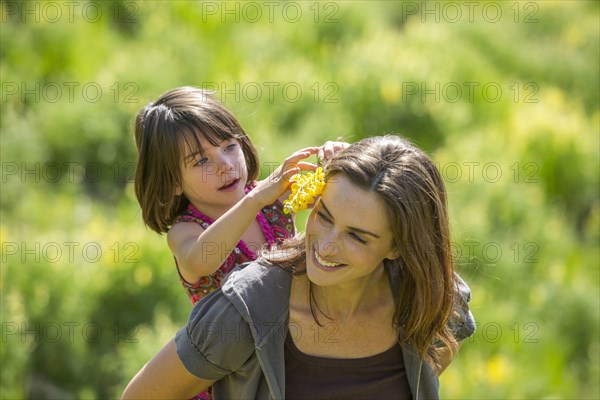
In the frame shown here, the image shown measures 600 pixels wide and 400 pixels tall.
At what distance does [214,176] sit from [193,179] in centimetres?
7

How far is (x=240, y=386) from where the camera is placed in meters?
2.30

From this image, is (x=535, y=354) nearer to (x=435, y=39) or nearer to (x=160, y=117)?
Result: (x=160, y=117)

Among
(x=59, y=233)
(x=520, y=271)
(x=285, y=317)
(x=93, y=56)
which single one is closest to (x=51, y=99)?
(x=93, y=56)

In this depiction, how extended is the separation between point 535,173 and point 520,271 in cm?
130

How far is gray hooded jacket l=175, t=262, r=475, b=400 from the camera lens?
7.30 ft

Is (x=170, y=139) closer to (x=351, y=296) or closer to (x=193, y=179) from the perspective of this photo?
(x=193, y=179)

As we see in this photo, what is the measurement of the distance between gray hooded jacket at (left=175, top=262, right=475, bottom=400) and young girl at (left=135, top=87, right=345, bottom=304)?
37 cm

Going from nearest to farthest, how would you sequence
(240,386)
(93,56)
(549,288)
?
1. (240,386)
2. (549,288)
3. (93,56)

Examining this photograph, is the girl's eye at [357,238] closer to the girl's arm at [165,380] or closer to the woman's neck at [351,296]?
the woman's neck at [351,296]

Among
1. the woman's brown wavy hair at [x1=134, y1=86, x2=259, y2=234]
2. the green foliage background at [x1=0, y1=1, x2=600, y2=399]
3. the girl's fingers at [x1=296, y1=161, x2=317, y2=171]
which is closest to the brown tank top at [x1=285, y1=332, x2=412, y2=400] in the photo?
the girl's fingers at [x1=296, y1=161, x2=317, y2=171]

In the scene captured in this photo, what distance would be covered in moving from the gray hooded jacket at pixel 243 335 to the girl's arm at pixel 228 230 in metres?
0.20

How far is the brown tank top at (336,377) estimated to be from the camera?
91.1 inches

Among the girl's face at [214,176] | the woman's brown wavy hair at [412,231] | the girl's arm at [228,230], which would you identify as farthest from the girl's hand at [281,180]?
the girl's face at [214,176]

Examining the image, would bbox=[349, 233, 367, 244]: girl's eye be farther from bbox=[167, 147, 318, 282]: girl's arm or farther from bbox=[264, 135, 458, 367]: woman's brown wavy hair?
bbox=[167, 147, 318, 282]: girl's arm
